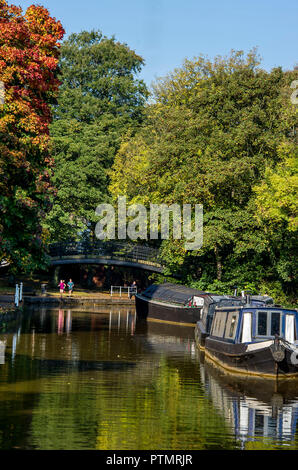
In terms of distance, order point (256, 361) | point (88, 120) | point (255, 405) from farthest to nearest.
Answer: point (88, 120), point (256, 361), point (255, 405)

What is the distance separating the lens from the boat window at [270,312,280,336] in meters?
25.9

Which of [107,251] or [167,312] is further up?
[107,251]

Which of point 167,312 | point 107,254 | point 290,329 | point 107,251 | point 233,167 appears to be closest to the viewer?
point 290,329

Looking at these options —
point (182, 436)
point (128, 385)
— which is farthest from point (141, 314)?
point (182, 436)

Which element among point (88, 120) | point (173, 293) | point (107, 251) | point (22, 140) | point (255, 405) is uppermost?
point (88, 120)

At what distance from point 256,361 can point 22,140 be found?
14312mm

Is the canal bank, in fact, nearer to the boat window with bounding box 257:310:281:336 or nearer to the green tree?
the green tree

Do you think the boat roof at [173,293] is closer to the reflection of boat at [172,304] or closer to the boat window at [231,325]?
the reflection of boat at [172,304]

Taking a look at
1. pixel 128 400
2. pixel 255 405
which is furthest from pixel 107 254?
pixel 128 400

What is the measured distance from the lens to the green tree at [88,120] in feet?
213

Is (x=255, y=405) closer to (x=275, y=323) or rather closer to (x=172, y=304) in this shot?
(x=275, y=323)

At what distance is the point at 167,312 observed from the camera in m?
46.2
